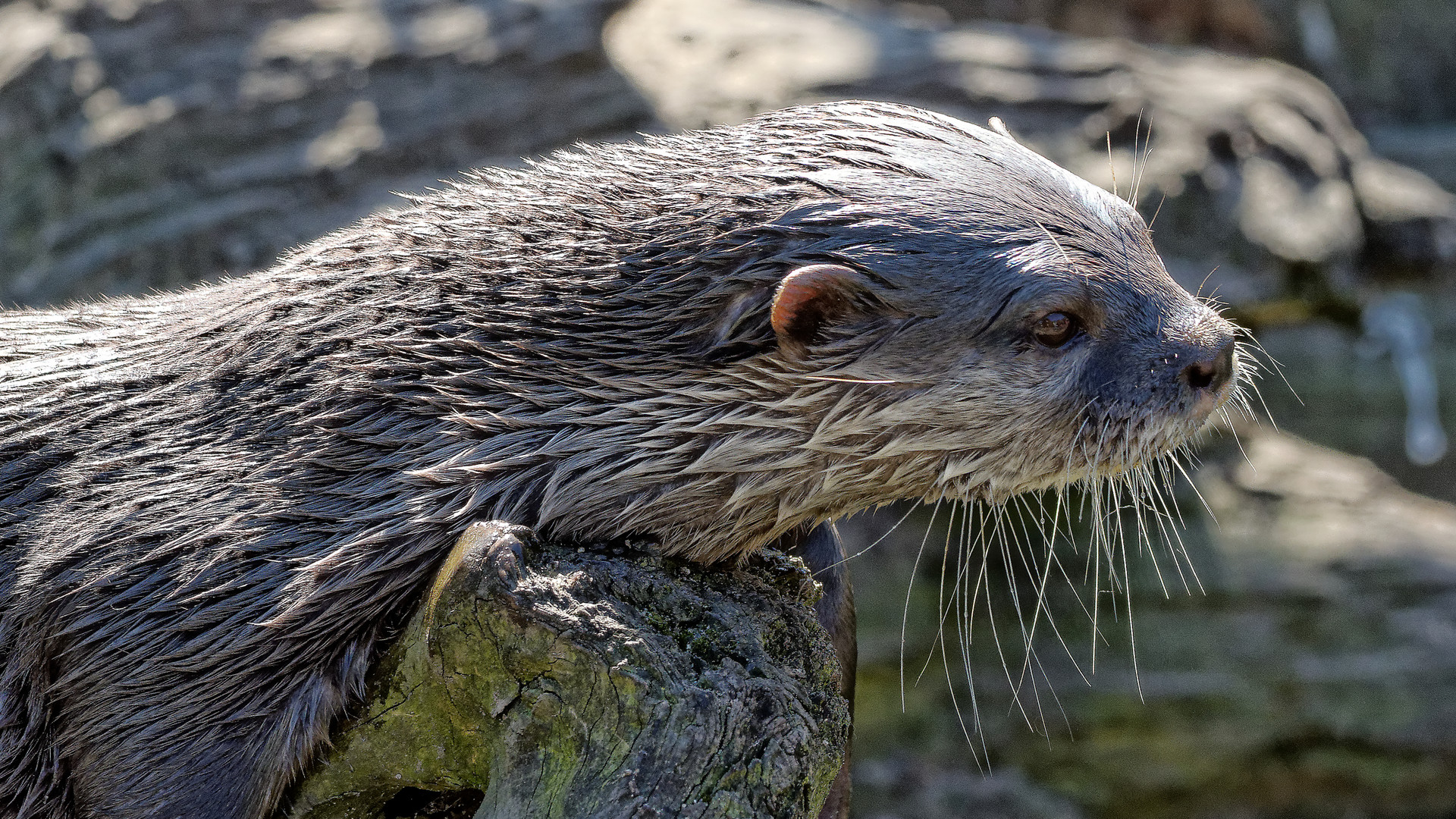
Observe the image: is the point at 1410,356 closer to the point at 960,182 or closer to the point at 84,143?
the point at 960,182

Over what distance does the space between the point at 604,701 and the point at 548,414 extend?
2.02 feet

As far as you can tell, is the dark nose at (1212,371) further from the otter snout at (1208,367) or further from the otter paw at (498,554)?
the otter paw at (498,554)

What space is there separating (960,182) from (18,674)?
1.89m

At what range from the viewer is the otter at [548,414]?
2.23 metres

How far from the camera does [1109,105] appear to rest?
586cm

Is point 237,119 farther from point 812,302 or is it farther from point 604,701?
point 604,701

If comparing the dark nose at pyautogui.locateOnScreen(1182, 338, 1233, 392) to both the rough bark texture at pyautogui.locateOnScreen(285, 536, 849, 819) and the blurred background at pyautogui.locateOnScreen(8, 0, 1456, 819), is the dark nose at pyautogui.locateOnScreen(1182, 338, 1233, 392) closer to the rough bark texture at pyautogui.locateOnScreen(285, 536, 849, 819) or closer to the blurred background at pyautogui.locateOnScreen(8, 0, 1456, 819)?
the rough bark texture at pyautogui.locateOnScreen(285, 536, 849, 819)

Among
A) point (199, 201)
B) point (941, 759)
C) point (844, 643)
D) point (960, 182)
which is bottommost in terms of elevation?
point (941, 759)

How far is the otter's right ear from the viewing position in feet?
7.38

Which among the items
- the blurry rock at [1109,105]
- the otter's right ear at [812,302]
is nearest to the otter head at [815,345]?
the otter's right ear at [812,302]

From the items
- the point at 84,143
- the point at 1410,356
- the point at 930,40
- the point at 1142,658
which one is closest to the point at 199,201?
the point at 84,143

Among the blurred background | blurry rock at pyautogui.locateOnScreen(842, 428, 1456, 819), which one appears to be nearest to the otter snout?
the blurred background

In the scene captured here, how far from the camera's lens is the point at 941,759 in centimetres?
541

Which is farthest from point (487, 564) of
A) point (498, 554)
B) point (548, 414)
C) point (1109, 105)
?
point (1109, 105)
